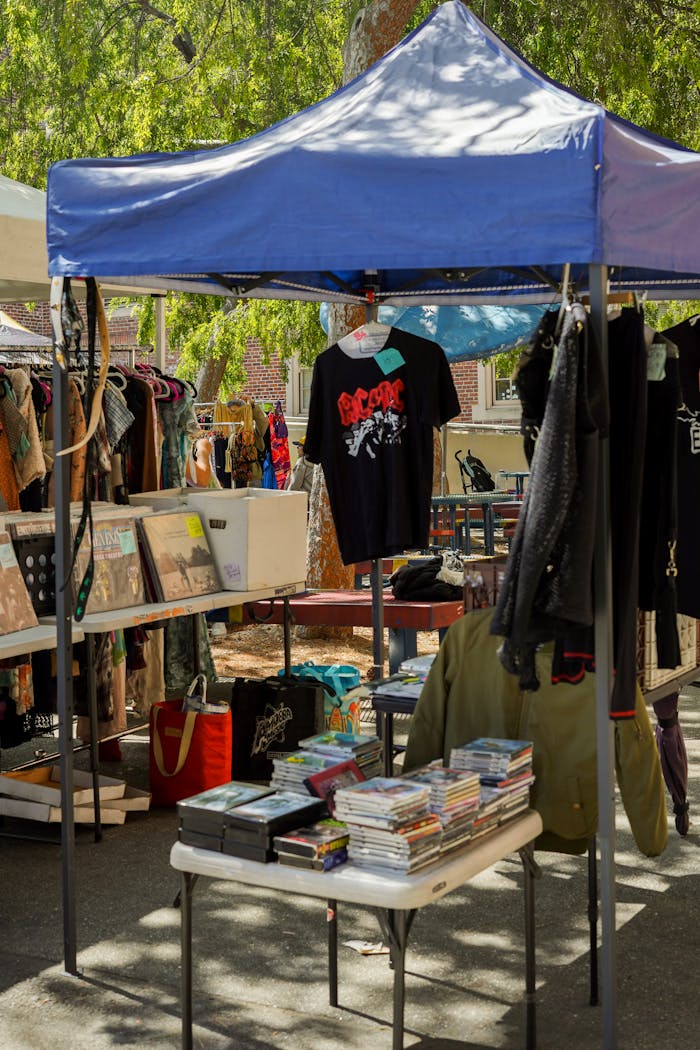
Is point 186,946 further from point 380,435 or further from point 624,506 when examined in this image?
point 380,435

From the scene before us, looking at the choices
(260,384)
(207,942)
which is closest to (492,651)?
(207,942)

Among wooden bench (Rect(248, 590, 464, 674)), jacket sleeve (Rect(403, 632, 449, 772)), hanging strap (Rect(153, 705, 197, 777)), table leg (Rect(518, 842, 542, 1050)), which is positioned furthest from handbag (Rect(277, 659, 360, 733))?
table leg (Rect(518, 842, 542, 1050))

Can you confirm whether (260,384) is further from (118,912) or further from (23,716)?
(118,912)

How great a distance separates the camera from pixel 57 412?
14.6 feet

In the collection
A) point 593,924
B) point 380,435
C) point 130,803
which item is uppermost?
point 380,435

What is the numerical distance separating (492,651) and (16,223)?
127 inches

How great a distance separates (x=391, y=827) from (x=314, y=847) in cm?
20

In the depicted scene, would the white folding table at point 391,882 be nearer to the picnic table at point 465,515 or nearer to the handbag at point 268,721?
the handbag at point 268,721

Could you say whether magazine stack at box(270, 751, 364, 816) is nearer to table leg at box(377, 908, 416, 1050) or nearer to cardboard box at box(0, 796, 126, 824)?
table leg at box(377, 908, 416, 1050)

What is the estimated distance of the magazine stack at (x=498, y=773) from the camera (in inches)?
143

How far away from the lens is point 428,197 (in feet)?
11.7

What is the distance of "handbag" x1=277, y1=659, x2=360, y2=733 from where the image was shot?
22.4ft

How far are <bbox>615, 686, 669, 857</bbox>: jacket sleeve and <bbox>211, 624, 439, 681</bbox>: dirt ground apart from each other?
5.08 meters

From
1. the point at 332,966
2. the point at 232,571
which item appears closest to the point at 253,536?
the point at 232,571
